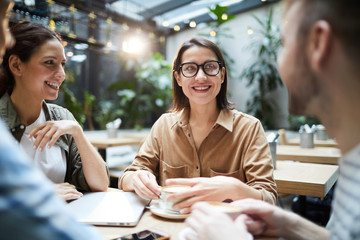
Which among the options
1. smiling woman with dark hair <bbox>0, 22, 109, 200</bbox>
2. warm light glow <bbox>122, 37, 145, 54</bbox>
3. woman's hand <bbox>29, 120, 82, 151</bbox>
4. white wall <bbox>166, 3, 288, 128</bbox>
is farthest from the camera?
white wall <bbox>166, 3, 288, 128</bbox>

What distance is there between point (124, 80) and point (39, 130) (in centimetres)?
544

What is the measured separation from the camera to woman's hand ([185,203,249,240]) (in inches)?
25.5

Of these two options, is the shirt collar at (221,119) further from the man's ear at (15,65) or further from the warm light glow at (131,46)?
the warm light glow at (131,46)

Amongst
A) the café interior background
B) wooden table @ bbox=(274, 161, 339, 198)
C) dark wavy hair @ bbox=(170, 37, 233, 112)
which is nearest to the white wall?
the café interior background

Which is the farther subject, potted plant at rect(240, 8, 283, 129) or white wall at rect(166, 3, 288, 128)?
white wall at rect(166, 3, 288, 128)

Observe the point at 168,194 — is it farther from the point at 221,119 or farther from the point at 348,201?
the point at 221,119

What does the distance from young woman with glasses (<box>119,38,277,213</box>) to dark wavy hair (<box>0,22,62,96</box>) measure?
848mm

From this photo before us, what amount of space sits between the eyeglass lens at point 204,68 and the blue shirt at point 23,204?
135 cm

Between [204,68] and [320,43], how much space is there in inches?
42.0

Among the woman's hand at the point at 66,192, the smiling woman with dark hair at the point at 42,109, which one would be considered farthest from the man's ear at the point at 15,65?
the woman's hand at the point at 66,192

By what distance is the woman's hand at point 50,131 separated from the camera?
128 cm

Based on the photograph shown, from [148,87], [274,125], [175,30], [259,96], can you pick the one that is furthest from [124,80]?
[274,125]

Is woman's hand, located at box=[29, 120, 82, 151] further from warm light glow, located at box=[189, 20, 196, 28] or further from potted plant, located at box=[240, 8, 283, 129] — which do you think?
warm light glow, located at box=[189, 20, 196, 28]

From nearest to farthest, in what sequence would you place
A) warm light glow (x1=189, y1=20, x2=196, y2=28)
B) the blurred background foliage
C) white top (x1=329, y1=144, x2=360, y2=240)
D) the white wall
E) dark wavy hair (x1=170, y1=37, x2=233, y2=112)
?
1. white top (x1=329, y1=144, x2=360, y2=240)
2. dark wavy hair (x1=170, y1=37, x2=233, y2=112)
3. the blurred background foliage
4. the white wall
5. warm light glow (x1=189, y1=20, x2=196, y2=28)
